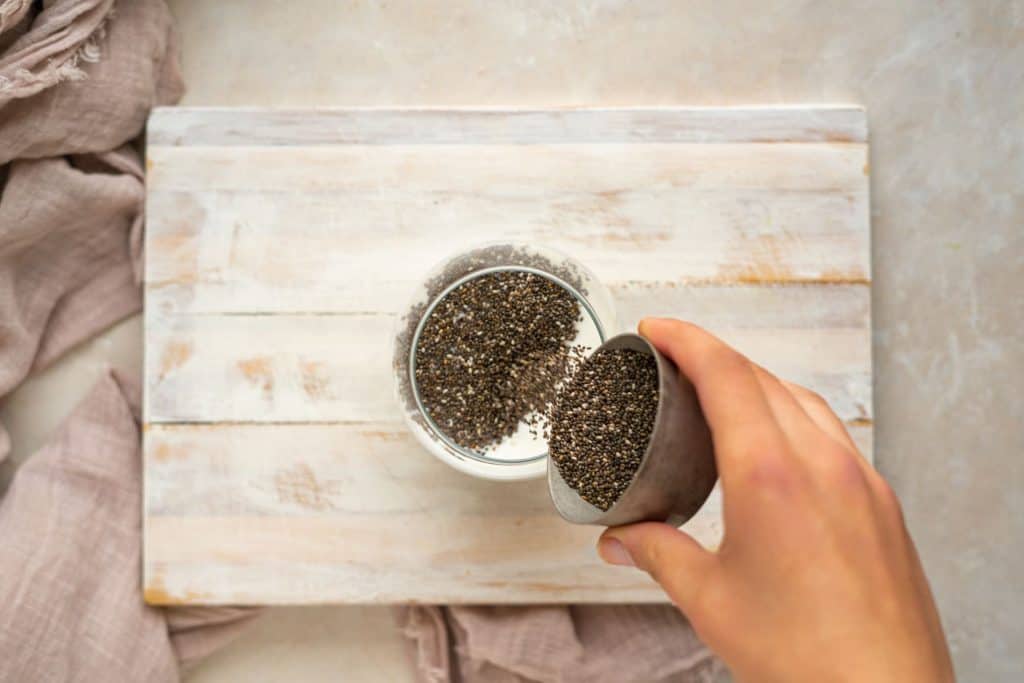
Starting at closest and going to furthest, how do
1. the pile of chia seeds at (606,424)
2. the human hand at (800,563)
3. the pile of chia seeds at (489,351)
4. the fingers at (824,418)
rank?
the human hand at (800,563)
the fingers at (824,418)
the pile of chia seeds at (606,424)
the pile of chia seeds at (489,351)

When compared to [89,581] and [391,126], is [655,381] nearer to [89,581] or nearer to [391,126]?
[391,126]

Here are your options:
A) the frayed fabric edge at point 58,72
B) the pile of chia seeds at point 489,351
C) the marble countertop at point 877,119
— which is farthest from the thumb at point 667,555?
the frayed fabric edge at point 58,72

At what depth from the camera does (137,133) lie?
110 centimetres

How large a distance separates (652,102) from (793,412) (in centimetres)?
67

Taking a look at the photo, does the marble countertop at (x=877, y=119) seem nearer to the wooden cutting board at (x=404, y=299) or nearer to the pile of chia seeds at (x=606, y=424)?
the wooden cutting board at (x=404, y=299)

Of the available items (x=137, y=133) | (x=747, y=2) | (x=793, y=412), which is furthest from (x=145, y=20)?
(x=793, y=412)

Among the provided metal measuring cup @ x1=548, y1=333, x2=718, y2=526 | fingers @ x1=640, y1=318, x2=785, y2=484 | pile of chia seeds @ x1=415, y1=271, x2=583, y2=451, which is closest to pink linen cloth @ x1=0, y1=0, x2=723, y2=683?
pile of chia seeds @ x1=415, y1=271, x2=583, y2=451

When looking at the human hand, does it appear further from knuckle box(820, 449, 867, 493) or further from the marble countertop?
the marble countertop

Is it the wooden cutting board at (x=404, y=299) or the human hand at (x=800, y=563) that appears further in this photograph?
the wooden cutting board at (x=404, y=299)

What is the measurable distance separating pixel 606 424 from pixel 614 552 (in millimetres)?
131

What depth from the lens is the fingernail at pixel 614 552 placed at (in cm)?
74

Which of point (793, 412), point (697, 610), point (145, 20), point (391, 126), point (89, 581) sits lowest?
point (89, 581)

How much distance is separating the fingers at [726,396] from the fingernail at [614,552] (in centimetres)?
18

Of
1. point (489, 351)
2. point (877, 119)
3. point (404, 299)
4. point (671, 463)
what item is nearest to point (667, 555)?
point (671, 463)
